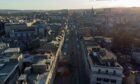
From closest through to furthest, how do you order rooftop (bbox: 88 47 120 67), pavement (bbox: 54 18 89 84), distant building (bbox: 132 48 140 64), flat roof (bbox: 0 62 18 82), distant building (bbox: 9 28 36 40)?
1. flat roof (bbox: 0 62 18 82)
2. rooftop (bbox: 88 47 120 67)
3. pavement (bbox: 54 18 89 84)
4. distant building (bbox: 132 48 140 64)
5. distant building (bbox: 9 28 36 40)

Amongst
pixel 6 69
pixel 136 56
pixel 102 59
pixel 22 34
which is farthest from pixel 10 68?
pixel 22 34

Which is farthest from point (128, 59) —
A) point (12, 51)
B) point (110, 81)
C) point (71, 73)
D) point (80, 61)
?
point (12, 51)

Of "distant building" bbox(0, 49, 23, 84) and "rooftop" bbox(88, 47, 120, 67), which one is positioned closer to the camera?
"distant building" bbox(0, 49, 23, 84)

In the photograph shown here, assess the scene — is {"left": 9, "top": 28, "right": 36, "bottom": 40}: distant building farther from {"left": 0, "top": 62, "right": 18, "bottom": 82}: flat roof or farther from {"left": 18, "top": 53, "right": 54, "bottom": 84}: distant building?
{"left": 18, "top": 53, "right": 54, "bottom": 84}: distant building

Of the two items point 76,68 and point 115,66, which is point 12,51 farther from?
point 115,66

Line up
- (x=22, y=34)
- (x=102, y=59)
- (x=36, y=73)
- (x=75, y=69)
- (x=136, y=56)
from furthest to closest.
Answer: (x=22, y=34) < (x=136, y=56) < (x=75, y=69) < (x=102, y=59) < (x=36, y=73)

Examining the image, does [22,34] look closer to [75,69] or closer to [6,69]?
[75,69]

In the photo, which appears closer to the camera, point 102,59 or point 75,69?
point 102,59

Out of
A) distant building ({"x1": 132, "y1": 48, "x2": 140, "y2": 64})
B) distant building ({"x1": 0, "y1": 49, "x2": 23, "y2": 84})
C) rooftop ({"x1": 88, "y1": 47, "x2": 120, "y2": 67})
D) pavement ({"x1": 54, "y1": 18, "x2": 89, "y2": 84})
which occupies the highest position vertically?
rooftop ({"x1": 88, "y1": 47, "x2": 120, "y2": 67})

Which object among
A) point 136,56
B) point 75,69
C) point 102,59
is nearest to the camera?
point 102,59

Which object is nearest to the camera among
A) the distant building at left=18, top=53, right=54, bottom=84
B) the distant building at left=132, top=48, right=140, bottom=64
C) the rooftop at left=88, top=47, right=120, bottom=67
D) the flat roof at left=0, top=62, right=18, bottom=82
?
the distant building at left=18, top=53, right=54, bottom=84

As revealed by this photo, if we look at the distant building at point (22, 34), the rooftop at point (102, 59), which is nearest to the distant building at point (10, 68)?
the rooftop at point (102, 59)

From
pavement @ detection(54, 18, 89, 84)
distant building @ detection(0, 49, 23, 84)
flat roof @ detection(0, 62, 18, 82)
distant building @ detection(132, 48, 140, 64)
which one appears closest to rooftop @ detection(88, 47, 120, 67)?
pavement @ detection(54, 18, 89, 84)
